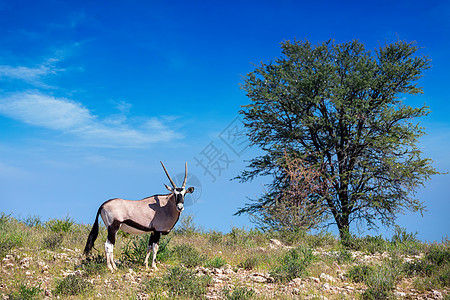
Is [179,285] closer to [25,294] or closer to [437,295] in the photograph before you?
[25,294]

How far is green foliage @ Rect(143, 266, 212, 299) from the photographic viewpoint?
673 cm

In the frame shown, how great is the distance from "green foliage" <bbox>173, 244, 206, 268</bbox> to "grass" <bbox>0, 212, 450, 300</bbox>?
0.02 metres

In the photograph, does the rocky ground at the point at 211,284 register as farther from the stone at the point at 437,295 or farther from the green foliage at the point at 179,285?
the green foliage at the point at 179,285

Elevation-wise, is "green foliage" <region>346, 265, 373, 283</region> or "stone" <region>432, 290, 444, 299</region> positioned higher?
"green foliage" <region>346, 265, 373, 283</region>

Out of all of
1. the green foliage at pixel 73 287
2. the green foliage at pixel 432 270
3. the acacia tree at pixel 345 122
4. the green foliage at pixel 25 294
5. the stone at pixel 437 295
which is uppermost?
the acacia tree at pixel 345 122

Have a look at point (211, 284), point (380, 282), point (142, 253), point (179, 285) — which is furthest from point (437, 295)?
point (142, 253)

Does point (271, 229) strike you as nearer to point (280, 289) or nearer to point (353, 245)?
point (353, 245)

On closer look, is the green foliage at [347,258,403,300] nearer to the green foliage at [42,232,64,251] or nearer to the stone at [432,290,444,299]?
the stone at [432,290,444,299]

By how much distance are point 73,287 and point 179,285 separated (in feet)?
6.70

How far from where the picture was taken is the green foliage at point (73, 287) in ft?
23.2

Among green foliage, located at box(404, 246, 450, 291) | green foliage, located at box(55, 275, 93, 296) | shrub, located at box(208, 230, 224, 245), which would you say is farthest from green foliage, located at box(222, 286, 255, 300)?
shrub, located at box(208, 230, 224, 245)

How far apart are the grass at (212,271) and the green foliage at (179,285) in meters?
0.02

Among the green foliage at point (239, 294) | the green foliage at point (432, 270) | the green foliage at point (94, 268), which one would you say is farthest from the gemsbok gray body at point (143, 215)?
the green foliage at point (432, 270)

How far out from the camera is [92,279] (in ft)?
25.6
